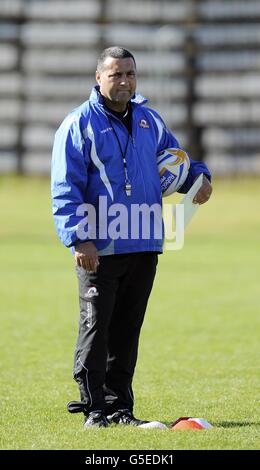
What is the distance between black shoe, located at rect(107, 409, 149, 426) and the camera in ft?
20.4

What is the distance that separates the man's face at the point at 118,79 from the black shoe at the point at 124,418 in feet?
5.49

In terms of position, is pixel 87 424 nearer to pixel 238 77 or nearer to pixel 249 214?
pixel 249 214

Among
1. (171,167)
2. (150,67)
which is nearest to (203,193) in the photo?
(171,167)

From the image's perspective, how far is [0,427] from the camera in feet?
20.4

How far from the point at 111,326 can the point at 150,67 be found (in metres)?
26.9

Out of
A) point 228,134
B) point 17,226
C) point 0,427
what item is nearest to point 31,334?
point 0,427

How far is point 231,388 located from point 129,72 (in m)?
2.48

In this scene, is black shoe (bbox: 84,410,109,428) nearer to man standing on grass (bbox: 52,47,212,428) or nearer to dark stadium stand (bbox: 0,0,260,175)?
man standing on grass (bbox: 52,47,212,428)

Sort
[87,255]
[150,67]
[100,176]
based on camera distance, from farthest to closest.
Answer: [150,67]
[100,176]
[87,255]

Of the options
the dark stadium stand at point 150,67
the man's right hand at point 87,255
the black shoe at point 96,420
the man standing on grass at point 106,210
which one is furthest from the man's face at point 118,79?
the dark stadium stand at point 150,67

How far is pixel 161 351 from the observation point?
9562 mm

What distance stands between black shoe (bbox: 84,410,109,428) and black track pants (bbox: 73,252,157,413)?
39mm

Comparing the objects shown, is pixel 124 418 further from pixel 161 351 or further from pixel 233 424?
pixel 161 351

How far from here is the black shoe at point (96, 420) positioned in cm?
612
